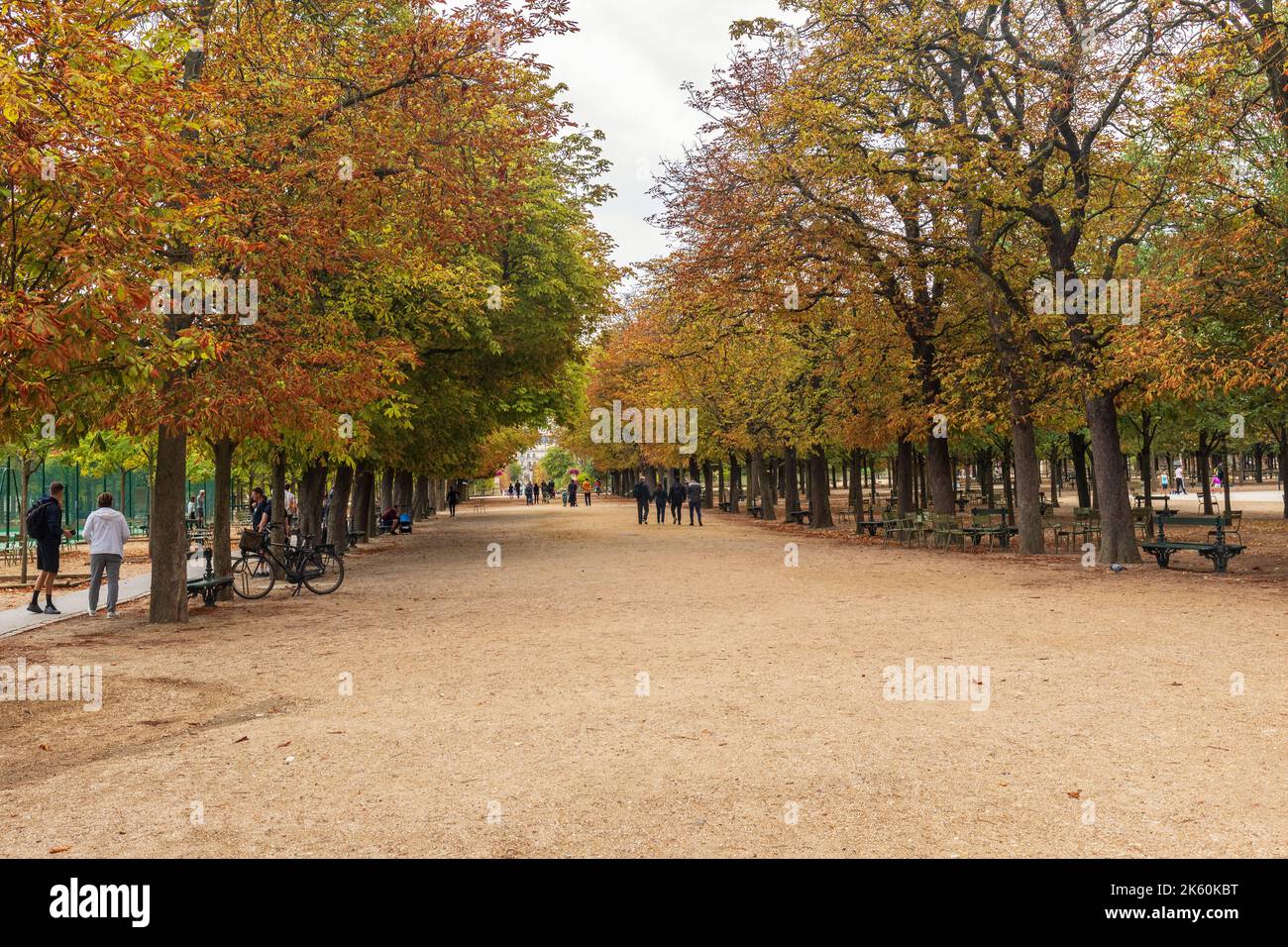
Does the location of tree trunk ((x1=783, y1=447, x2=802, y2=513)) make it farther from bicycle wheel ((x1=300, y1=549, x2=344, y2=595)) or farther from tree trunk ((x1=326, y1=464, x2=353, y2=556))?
bicycle wheel ((x1=300, y1=549, x2=344, y2=595))

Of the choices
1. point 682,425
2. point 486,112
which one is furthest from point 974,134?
point 682,425

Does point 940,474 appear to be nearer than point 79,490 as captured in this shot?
Yes

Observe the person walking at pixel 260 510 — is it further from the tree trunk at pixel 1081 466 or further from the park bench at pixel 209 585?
the tree trunk at pixel 1081 466

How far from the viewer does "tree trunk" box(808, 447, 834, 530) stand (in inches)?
1387

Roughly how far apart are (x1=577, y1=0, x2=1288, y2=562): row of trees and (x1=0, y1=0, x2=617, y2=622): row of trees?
634cm

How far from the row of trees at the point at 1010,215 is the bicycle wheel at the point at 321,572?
10.4 meters

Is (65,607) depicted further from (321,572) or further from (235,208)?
(235,208)

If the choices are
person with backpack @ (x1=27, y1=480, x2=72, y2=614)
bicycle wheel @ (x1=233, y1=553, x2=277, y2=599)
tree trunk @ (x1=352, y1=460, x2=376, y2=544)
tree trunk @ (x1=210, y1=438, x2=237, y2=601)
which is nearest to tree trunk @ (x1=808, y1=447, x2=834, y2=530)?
tree trunk @ (x1=352, y1=460, x2=376, y2=544)

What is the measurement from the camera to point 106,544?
14.6 metres

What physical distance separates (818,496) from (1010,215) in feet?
53.3

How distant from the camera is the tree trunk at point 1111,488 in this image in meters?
19.3

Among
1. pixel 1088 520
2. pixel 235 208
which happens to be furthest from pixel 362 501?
pixel 1088 520

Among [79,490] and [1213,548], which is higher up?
[79,490]

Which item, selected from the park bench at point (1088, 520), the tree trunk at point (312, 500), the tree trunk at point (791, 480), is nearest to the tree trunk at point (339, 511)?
the tree trunk at point (312, 500)
